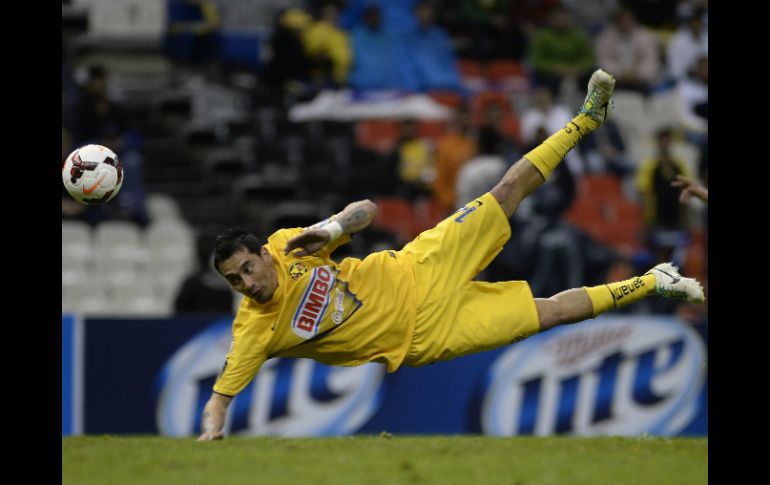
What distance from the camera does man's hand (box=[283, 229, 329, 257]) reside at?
8977 millimetres

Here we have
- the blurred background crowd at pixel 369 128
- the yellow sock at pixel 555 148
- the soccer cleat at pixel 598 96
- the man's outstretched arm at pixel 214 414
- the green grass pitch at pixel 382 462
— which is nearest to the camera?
the green grass pitch at pixel 382 462

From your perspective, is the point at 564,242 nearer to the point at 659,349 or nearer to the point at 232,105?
the point at 659,349

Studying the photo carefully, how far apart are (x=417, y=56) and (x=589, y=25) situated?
3586 mm

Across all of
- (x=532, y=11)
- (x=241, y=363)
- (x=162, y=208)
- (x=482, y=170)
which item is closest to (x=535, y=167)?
(x=241, y=363)

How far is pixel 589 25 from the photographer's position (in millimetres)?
22031

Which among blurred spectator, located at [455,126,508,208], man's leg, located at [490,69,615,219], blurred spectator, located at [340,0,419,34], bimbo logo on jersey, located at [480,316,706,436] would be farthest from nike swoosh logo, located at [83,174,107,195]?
blurred spectator, located at [340,0,419,34]

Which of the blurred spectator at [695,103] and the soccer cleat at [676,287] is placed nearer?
the soccer cleat at [676,287]

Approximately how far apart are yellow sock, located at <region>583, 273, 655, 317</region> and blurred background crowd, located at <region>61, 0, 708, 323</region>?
5333mm

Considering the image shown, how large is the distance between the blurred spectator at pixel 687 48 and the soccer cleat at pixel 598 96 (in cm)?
1040

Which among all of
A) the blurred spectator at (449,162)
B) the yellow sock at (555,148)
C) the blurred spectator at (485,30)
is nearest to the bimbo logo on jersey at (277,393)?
the blurred spectator at (449,162)

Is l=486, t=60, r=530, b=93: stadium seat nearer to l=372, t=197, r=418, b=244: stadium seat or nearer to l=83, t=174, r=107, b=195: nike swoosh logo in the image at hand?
l=372, t=197, r=418, b=244: stadium seat

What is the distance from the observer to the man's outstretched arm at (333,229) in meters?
9.03

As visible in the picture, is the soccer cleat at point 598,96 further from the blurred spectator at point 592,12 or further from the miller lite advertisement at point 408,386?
the blurred spectator at point 592,12

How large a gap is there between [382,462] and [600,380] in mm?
6176
